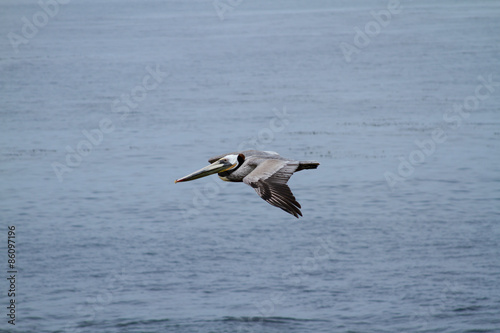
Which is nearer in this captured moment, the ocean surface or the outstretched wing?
the outstretched wing

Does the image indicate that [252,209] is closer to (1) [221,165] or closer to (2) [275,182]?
(1) [221,165]

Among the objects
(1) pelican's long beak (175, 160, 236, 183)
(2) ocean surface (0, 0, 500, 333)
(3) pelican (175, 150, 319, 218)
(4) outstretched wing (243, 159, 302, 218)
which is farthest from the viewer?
(2) ocean surface (0, 0, 500, 333)

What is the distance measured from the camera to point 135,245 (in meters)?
66.0

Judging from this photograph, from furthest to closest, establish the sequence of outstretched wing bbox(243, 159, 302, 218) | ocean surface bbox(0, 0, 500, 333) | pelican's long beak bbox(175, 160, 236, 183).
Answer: ocean surface bbox(0, 0, 500, 333)
pelican's long beak bbox(175, 160, 236, 183)
outstretched wing bbox(243, 159, 302, 218)

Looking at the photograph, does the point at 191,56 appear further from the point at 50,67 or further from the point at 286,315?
the point at 286,315

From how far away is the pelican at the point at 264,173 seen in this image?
1455cm

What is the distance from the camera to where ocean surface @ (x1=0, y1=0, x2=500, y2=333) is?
201 ft

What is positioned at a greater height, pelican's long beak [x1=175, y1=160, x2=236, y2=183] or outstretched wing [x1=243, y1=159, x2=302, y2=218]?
pelican's long beak [x1=175, y1=160, x2=236, y2=183]

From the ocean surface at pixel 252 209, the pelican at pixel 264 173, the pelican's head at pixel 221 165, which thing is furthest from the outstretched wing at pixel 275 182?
the ocean surface at pixel 252 209

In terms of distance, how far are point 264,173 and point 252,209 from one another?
183ft

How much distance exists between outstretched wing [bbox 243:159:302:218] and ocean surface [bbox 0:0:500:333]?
143 feet

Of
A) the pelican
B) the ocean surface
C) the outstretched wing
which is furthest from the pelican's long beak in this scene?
the ocean surface

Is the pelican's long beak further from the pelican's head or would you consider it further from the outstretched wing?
Answer: the outstretched wing

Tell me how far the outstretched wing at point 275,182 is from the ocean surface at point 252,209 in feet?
143
